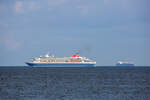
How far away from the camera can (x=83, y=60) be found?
604 feet

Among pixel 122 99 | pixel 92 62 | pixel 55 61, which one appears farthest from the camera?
pixel 92 62

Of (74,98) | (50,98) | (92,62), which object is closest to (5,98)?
(50,98)

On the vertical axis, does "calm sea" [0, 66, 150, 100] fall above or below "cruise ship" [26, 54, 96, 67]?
below

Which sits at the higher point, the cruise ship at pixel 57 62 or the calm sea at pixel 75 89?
the cruise ship at pixel 57 62

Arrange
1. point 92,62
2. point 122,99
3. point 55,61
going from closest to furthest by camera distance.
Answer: point 122,99
point 55,61
point 92,62

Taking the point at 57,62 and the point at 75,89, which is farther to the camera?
the point at 57,62

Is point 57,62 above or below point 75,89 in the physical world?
above

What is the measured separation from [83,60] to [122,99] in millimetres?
150345

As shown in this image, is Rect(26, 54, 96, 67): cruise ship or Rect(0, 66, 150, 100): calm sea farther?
Rect(26, 54, 96, 67): cruise ship

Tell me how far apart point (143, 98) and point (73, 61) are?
14537 cm

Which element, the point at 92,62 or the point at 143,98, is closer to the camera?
the point at 143,98

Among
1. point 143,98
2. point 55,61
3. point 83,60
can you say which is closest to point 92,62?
point 83,60

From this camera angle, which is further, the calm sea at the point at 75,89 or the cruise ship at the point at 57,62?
the cruise ship at the point at 57,62

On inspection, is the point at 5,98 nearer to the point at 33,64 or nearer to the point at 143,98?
the point at 143,98
